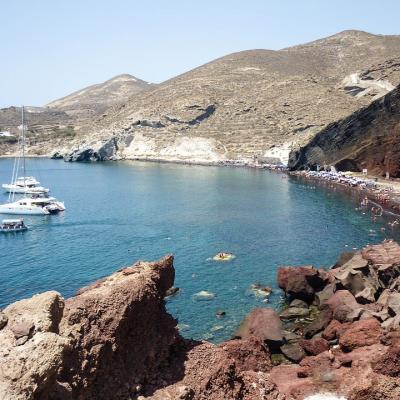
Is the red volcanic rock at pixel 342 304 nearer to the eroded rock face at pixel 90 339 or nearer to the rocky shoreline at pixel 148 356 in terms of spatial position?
the rocky shoreline at pixel 148 356

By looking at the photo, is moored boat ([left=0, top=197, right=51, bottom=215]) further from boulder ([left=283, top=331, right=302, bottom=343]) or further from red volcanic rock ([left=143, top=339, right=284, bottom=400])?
red volcanic rock ([left=143, top=339, right=284, bottom=400])

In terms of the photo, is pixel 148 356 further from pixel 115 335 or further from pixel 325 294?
pixel 325 294

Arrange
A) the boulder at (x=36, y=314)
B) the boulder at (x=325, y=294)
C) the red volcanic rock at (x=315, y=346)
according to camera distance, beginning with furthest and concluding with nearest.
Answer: the boulder at (x=325, y=294), the red volcanic rock at (x=315, y=346), the boulder at (x=36, y=314)

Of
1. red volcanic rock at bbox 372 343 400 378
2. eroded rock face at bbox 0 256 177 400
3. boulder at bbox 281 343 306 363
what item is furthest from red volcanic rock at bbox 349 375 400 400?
boulder at bbox 281 343 306 363

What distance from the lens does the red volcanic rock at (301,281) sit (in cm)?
4666

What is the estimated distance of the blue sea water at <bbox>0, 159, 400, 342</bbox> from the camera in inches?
1960

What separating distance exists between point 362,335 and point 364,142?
10358 centimetres

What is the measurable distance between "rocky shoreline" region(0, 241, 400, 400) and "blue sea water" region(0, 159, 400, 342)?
11.5 m

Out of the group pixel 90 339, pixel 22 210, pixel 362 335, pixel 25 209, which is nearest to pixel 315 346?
pixel 362 335

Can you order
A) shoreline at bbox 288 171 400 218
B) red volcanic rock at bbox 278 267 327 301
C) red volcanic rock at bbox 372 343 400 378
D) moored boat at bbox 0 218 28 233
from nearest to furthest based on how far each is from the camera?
red volcanic rock at bbox 372 343 400 378, red volcanic rock at bbox 278 267 327 301, moored boat at bbox 0 218 28 233, shoreline at bbox 288 171 400 218

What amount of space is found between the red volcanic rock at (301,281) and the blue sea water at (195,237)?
63.8 inches

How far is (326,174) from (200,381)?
11631 cm

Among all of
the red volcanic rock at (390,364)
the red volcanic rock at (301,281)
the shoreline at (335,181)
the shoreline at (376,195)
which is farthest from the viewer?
the shoreline at (335,181)

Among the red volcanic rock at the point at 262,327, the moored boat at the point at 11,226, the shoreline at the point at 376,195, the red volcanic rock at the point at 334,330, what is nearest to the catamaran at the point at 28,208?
the moored boat at the point at 11,226
